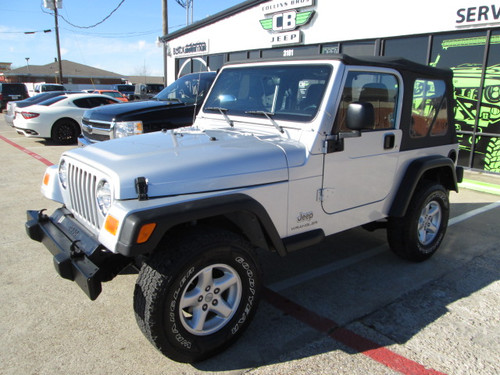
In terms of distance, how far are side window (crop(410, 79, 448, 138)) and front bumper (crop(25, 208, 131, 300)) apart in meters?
2.90

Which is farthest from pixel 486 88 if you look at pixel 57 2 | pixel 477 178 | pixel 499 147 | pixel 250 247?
pixel 57 2

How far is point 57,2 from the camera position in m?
32.4

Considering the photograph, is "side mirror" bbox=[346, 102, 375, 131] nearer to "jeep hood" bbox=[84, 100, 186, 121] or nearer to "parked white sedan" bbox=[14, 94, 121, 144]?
"jeep hood" bbox=[84, 100, 186, 121]

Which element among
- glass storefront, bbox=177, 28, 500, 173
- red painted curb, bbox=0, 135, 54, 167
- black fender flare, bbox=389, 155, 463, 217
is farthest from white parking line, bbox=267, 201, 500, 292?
red painted curb, bbox=0, 135, 54, 167

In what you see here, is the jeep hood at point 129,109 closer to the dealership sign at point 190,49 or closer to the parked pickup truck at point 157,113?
the parked pickup truck at point 157,113

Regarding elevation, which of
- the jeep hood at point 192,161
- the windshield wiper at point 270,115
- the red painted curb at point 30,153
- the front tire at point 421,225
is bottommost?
the red painted curb at point 30,153

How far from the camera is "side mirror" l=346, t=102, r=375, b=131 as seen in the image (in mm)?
2924

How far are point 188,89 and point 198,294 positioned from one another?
18.3 feet

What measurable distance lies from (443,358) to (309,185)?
1465 millimetres

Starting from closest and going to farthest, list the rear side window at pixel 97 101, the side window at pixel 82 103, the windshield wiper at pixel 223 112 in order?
the windshield wiper at pixel 223 112 < the side window at pixel 82 103 < the rear side window at pixel 97 101

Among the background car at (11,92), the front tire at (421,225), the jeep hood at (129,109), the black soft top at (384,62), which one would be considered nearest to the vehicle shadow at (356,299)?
the front tire at (421,225)

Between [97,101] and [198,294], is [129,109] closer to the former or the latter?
[198,294]

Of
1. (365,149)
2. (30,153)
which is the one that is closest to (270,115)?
(365,149)

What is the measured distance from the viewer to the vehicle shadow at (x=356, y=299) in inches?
109
